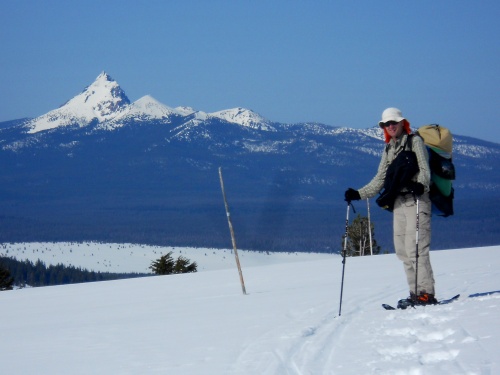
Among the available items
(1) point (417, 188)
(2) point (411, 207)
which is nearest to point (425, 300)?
(2) point (411, 207)

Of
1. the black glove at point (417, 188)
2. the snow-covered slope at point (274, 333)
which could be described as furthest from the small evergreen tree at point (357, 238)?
the black glove at point (417, 188)

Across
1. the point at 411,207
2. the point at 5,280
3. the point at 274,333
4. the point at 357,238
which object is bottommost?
the point at 274,333

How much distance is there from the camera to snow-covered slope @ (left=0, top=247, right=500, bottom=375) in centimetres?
592

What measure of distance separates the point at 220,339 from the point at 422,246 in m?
2.33

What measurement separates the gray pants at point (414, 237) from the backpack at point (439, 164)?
0.41 feet

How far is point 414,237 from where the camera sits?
8523 millimetres

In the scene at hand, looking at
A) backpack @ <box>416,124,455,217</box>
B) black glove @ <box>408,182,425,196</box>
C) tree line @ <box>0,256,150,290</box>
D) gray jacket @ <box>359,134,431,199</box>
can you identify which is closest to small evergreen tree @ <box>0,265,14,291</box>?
tree line @ <box>0,256,150,290</box>

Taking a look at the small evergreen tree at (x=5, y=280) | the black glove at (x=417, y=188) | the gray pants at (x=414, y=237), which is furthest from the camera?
the small evergreen tree at (x=5, y=280)

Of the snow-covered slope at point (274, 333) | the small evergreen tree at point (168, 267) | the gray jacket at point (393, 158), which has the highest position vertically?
the gray jacket at point (393, 158)

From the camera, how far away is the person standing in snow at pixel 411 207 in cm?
835

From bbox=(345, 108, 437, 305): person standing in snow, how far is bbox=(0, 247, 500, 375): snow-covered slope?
417 millimetres

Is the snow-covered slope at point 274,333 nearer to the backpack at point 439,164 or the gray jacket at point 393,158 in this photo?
the backpack at point 439,164

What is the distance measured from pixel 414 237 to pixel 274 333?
190 centimetres

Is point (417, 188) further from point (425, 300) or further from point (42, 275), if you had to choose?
point (42, 275)
